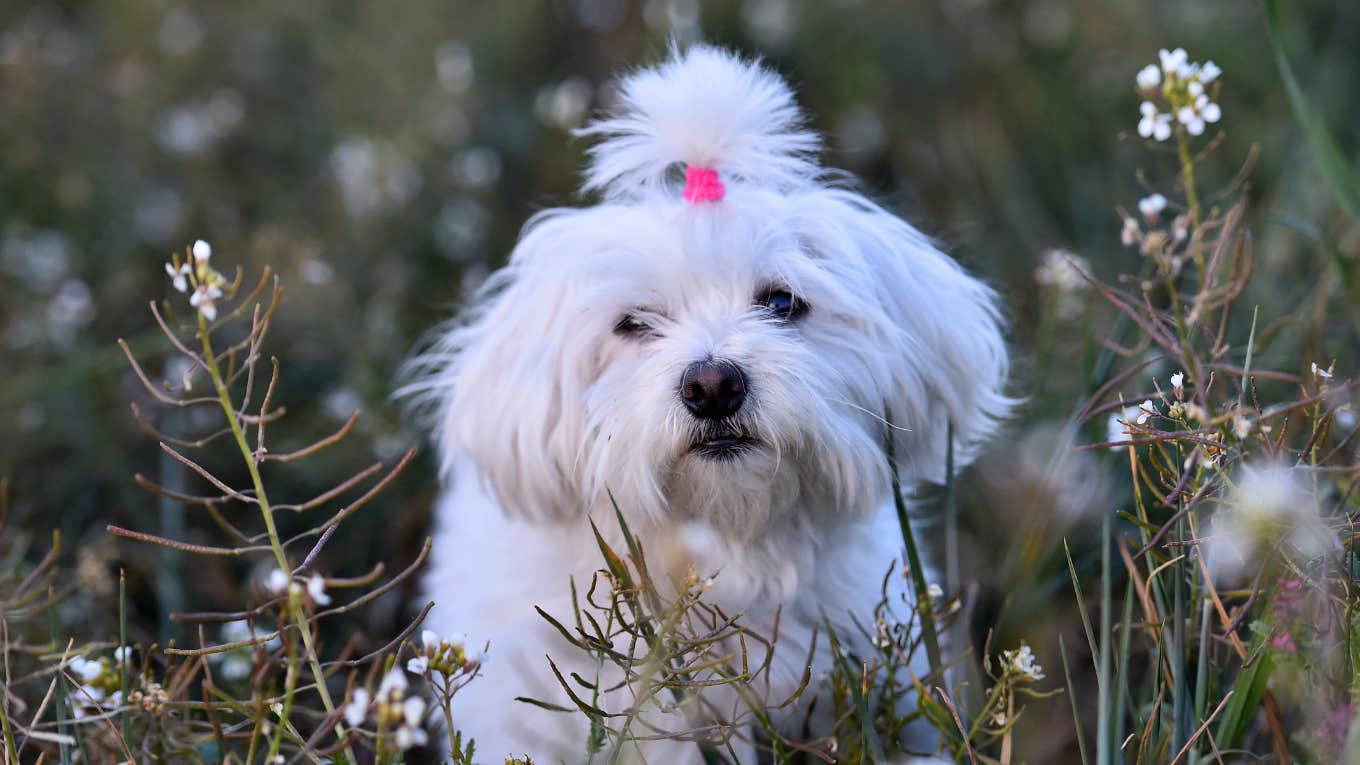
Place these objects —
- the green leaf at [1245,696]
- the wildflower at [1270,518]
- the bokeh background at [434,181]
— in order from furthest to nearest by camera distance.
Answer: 1. the bokeh background at [434,181]
2. the green leaf at [1245,696]
3. the wildflower at [1270,518]

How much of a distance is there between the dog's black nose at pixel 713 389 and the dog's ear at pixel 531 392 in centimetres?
30

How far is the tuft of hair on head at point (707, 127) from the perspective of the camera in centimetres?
198

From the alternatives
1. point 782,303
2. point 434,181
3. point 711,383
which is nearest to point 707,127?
point 782,303

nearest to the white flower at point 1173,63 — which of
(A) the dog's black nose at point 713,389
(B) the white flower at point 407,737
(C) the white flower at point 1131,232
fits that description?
(C) the white flower at point 1131,232

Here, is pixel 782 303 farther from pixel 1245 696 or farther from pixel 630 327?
pixel 1245 696

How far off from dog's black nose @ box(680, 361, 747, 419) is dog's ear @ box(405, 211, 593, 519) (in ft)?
0.98

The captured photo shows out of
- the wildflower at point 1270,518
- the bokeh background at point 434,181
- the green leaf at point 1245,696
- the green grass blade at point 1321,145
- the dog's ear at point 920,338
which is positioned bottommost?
the green leaf at point 1245,696

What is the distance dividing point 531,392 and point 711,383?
0.39 m

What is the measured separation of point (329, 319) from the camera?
333cm

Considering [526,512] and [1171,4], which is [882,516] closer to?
[526,512]

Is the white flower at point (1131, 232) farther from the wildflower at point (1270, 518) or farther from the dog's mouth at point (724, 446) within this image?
the dog's mouth at point (724, 446)

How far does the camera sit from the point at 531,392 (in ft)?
6.73

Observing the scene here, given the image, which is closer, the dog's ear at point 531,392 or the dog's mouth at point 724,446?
the dog's mouth at point 724,446

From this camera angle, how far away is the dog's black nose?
179cm
